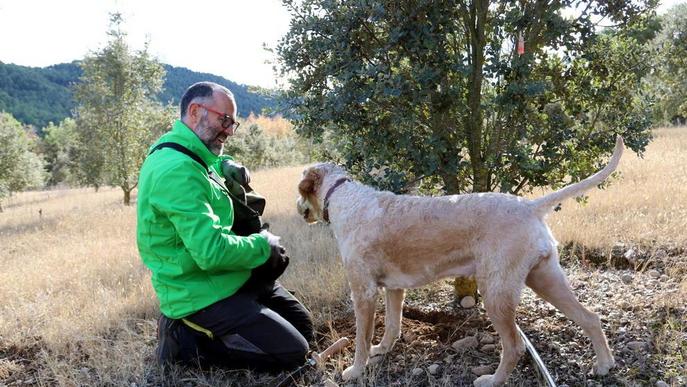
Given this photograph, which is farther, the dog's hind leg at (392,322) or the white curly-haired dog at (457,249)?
the dog's hind leg at (392,322)

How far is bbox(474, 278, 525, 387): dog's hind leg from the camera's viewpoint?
3170mm

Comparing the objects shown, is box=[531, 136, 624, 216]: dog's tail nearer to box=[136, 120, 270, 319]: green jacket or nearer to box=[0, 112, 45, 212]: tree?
box=[136, 120, 270, 319]: green jacket

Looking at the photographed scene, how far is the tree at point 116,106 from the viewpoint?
730 inches

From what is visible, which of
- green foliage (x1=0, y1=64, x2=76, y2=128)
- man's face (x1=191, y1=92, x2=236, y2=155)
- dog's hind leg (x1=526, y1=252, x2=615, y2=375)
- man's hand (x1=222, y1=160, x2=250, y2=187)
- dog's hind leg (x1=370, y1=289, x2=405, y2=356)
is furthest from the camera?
green foliage (x1=0, y1=64, x2=76, y2=128)

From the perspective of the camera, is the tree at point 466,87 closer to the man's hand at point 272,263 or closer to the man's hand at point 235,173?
the man's hand at point 235,173

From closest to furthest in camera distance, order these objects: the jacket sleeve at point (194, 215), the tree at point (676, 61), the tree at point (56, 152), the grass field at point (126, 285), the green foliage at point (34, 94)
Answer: the jacket sleeve at point (194, 215), the grass field at point (126, 285), the tree at point (676, 61), the tree at point (56, 152), the green foliage at point (34, 94)

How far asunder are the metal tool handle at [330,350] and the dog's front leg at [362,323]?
262 millimetres

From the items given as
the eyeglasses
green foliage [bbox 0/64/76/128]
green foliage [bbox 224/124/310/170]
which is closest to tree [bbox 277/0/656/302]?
the eyeglasses

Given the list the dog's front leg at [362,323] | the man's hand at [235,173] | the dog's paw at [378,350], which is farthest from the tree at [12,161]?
the dog's front leg at [362,323]

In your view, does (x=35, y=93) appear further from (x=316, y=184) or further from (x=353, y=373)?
(x=353, y=373)

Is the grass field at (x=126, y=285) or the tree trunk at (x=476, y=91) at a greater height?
the tree trunk at (x=476, y=91)

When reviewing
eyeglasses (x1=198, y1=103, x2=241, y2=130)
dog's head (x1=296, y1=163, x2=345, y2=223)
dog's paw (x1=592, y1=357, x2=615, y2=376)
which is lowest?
dog's paw (x1=592, y1=357, x2=615, y2=376)

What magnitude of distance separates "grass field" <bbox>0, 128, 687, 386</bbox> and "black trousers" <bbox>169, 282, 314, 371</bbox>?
0.63 feet

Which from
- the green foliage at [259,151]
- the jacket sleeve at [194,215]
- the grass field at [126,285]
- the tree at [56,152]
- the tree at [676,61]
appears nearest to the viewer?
the jacket sleeve at [194,215]
